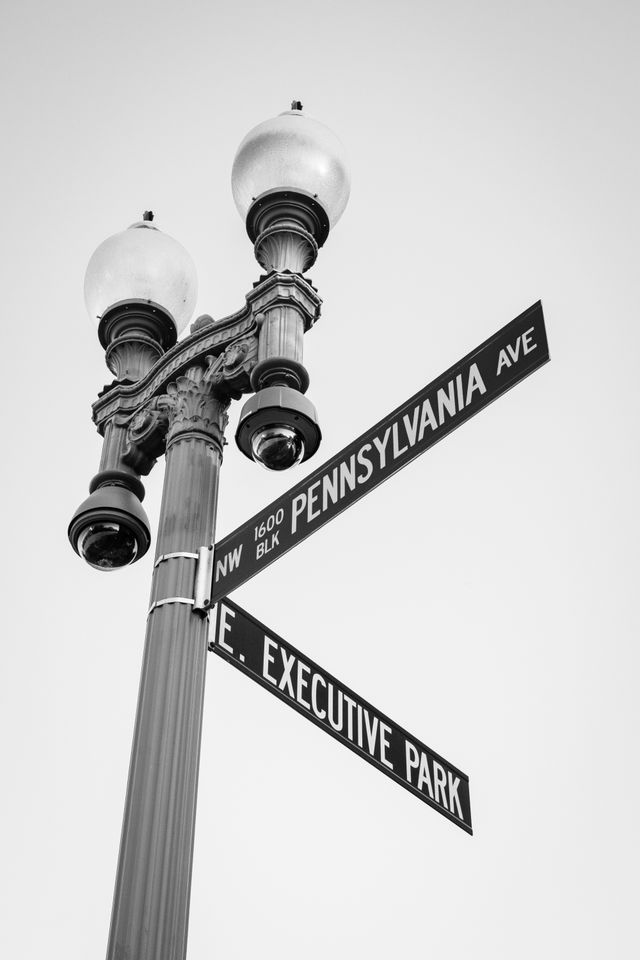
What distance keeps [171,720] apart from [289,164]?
9.16 ft

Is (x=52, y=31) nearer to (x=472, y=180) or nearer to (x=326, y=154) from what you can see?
(x=472, y=180)

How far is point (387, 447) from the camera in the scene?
4.57 m

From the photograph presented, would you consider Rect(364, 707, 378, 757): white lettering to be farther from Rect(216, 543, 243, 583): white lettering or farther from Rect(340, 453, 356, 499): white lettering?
Rect(340, 453, 356, 499): white lettering

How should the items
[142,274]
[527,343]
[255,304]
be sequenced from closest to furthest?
[527,343] → [255,304] → [142,274]

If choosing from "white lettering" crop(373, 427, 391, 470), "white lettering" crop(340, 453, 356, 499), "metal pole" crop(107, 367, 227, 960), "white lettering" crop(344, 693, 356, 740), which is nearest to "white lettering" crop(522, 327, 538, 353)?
"white lettering" crop(373, 427, 391, 470)

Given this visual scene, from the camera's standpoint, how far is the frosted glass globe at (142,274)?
21.0 feet

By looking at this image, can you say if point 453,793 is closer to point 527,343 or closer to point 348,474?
point 348,474

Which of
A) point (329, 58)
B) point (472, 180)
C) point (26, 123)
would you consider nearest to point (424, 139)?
point (472, 180)

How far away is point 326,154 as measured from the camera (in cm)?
593

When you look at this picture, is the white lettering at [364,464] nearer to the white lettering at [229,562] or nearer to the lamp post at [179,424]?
the lamp post at [179,424]

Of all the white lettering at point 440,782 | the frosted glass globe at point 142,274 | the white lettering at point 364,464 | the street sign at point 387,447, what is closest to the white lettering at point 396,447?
the street sign at point 387,447

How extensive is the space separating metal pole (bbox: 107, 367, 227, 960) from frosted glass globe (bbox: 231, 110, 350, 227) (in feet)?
3.56

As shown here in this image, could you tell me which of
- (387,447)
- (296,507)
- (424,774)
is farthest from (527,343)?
(424,774)

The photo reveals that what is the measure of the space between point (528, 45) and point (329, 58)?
705 centimetres
